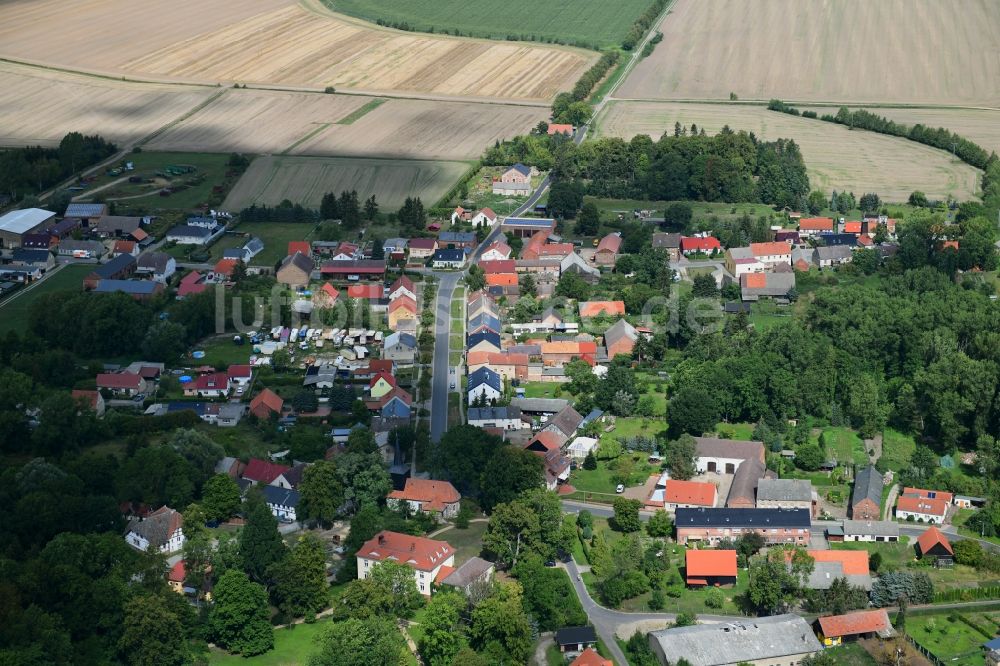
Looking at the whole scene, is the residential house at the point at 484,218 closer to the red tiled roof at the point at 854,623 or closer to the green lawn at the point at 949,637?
the red tiled roof at the point at 854,623

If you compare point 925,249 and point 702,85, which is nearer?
point 925,249

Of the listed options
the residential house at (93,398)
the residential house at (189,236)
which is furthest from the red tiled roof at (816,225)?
the residential house at (93,398)

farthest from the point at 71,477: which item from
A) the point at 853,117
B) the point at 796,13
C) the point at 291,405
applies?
the point at 796,13

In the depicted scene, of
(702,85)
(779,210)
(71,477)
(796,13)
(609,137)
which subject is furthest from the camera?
(796,13)

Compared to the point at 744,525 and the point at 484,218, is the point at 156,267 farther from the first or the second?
the point at 744,525

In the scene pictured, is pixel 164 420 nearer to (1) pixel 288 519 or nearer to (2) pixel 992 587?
(1) pixel 288 519

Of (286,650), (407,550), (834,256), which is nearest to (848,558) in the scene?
(407,550)
